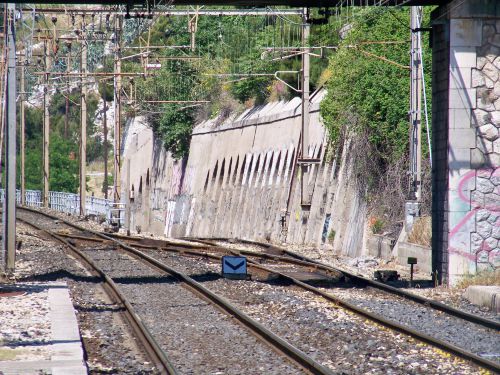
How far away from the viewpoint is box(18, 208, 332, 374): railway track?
10242 mm

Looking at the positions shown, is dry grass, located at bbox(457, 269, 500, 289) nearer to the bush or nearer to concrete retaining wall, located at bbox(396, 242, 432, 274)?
concrete retaining wall, located at bbox(396, 242, 432, 274)

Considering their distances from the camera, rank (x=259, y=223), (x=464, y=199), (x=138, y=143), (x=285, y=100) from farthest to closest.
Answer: (x=138, y=143), (x=285, y=100), (x=259, y=223), (x=464, y=199)

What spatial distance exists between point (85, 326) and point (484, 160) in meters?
8.87

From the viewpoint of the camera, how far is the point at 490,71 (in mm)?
18391

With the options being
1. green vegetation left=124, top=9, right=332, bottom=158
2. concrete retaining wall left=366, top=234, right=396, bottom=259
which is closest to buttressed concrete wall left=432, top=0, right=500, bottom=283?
concrete retaining wall left=366, top=234, right=396, bottom=259

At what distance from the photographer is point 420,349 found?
11070 millimetres

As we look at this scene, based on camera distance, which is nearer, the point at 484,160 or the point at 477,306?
the point at 477,306

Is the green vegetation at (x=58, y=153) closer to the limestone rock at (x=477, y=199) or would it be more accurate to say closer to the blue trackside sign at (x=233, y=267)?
the blue trackside sign at (x=233, y=267)

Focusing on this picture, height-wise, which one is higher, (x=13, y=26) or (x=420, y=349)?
(x=13, y=26)

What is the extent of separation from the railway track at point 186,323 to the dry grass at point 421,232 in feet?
21.5

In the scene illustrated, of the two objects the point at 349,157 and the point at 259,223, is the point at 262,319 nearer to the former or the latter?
the point at 349,157

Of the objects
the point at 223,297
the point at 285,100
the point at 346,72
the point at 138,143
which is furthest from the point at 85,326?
the point at 138,143

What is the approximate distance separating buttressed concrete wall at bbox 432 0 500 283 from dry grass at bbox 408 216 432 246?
196 inches

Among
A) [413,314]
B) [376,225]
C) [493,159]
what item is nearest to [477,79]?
[493,159]
